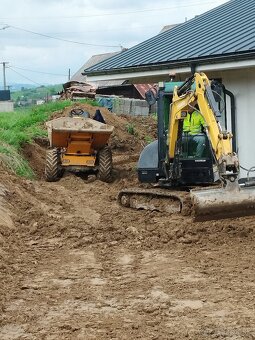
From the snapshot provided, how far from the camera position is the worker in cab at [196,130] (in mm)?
12539

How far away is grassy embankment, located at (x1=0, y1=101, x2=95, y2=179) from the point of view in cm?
1784

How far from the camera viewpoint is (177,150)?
1261 cm

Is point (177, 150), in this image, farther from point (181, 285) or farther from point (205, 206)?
point (181, 285)

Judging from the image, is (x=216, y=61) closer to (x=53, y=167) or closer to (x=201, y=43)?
(x=201, y=43)

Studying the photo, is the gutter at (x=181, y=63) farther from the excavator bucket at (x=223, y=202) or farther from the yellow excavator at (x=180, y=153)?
the excavator bucket at (x=223, y=202)

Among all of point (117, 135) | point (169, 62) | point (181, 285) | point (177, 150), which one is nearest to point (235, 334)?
point (181, 285)

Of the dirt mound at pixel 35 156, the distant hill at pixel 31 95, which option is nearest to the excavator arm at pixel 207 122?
the dirt mound at pixel 35 156

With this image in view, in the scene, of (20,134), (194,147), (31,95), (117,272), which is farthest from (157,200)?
(31,95)

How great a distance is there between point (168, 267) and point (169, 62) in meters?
6.86

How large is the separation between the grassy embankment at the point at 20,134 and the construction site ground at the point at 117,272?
3.48 m

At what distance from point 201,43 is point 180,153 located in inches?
137

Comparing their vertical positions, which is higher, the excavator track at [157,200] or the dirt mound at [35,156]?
the dirt mound at [35,156]

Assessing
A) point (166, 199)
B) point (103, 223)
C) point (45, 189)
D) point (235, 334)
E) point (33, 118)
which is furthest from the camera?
point (33, 118)

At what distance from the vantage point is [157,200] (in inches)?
508
